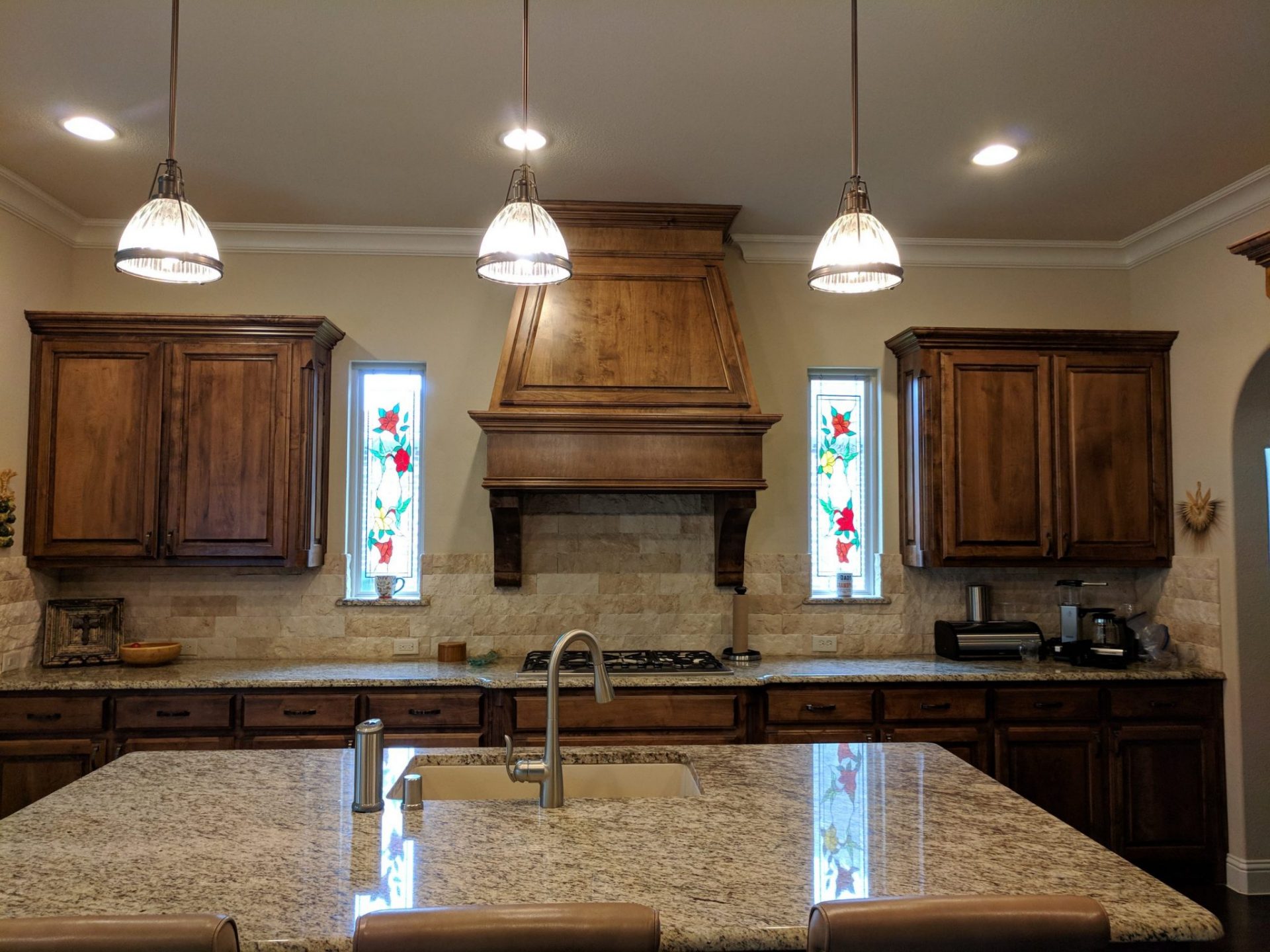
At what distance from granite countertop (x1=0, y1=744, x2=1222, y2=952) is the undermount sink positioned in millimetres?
119

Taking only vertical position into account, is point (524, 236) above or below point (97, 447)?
above

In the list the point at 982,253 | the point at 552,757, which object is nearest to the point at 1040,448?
the point at 982,253

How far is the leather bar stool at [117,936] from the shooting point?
1.03 metres

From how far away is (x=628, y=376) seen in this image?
3799 mm

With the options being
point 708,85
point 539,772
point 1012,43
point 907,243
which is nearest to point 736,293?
point 907,243

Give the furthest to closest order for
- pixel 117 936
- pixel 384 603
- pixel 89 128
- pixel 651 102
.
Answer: pixel 384 603, pixel 89 128, pixel 651 102, pixel 117 936

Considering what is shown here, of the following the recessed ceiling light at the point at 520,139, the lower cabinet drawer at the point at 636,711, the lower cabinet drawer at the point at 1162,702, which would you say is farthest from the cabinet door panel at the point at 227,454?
the lower cabinet drawer at the point at 1162,702

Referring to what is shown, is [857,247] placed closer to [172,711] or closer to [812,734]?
[812,734]

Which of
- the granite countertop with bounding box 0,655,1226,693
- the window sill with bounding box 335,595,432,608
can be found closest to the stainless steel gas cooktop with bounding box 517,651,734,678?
the granite countertop with bounding box 0,655,1226,693

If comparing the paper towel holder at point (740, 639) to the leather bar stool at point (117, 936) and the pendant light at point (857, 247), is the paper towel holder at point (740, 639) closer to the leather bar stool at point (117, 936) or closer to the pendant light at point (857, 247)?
the pendant light at point (857, 247)

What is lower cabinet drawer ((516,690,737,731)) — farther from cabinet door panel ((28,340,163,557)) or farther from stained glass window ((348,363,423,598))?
cabinet door panel ((28,340,163,557))

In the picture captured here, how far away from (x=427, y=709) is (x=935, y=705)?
2125 mm

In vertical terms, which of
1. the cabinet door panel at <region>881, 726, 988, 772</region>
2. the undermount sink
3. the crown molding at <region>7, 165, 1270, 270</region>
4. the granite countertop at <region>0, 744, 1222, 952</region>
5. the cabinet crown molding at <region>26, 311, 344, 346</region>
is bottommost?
the cabinet door panel at <region>881, 726, 988, 772</region>

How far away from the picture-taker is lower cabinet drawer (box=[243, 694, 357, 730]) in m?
3.54
